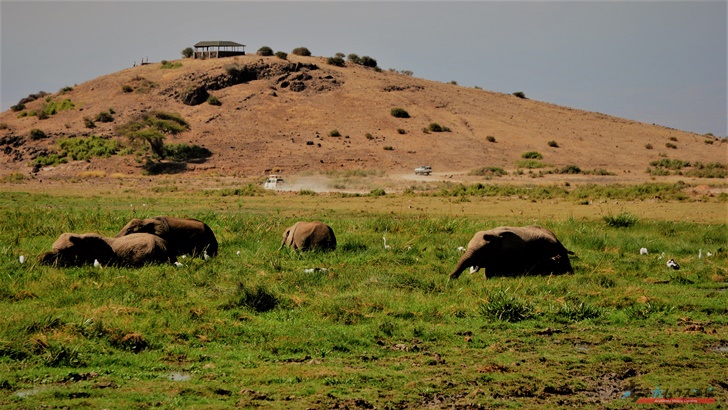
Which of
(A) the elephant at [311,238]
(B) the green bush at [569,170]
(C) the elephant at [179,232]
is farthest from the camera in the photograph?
(B) the green bush at [569,170]

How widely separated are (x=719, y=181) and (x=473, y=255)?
38043mm

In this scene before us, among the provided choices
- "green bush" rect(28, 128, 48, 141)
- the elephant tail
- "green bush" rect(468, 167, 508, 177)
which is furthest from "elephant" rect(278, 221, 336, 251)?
"green bush" rect(28, 128, 48, 141)

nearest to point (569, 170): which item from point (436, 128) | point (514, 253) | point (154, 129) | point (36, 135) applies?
point (436, 128)

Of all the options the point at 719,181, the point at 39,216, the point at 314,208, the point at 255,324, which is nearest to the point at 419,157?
the point at 719,181

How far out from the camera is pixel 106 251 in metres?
14.6

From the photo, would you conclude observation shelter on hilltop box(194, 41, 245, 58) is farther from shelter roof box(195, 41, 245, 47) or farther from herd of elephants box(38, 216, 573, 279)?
herd of elephants box(38, 216, 573, 279)

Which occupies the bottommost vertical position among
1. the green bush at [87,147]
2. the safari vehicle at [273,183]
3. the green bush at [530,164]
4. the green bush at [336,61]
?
the safari vehicle at [273,183]

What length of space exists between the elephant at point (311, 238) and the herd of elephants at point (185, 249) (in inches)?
86.5

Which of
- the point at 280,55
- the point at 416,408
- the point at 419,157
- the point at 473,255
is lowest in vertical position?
the point at 416,408

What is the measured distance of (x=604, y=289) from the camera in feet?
44.3

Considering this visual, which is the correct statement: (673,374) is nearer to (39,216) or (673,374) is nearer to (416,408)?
(416,408)

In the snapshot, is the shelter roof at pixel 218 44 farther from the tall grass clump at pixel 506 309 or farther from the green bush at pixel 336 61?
the tall grass clump at pixel 506 309

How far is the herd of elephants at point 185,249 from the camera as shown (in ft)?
47.0

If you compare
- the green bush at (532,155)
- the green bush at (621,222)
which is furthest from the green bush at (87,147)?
the green bush at (621,222)
